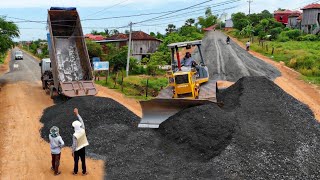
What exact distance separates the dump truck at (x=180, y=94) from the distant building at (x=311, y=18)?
43.0 m

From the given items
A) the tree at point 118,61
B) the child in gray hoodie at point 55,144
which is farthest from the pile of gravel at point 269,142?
the tree at point 118,61

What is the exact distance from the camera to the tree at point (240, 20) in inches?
2625

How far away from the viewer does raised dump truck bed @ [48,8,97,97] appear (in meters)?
18.9

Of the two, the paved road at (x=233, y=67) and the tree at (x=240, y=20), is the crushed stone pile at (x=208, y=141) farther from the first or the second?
the tree at (x=240, y=20)

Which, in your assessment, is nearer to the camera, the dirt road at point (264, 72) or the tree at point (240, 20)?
the dirt road at point (264, 72)

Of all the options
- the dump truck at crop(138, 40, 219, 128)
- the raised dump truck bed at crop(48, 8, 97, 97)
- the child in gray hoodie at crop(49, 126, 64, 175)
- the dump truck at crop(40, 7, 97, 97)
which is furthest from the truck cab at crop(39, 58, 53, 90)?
the child in gray hoodie at crop(49, 126, 64, 175)

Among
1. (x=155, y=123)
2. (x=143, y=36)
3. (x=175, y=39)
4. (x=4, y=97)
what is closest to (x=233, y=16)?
(x=143, y=36)

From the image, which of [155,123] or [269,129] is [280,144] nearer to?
[269,129]

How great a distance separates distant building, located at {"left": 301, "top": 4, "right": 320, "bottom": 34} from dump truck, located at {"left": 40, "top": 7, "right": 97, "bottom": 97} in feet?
139

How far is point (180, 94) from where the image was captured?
15266mm

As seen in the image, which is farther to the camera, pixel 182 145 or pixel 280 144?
pixel 182 145

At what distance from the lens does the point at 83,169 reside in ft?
33.4

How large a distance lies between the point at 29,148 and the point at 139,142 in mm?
3529

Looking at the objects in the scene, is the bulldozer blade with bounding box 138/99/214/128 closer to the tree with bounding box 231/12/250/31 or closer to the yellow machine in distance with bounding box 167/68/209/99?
the yellow machine in distance with bounding box 167/68/209/99
